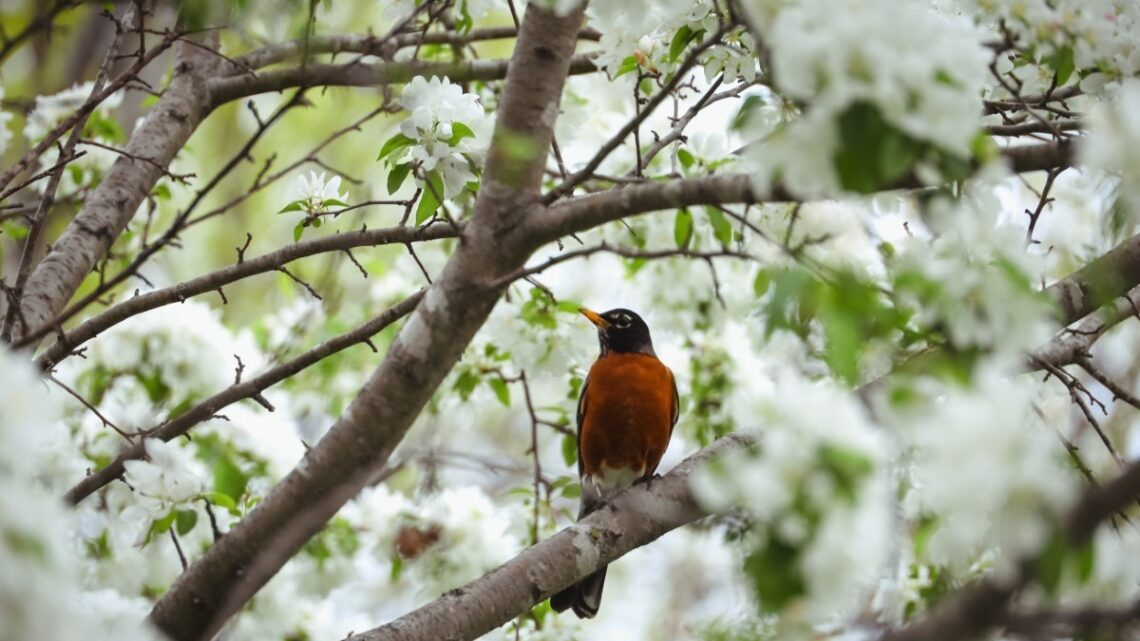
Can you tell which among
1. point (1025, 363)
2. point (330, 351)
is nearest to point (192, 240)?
point (330, 351)

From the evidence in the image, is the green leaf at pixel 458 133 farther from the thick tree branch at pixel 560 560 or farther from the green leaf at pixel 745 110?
the thick tree branch at pixel 560 560

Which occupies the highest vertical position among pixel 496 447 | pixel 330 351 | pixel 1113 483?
pixel 496 447

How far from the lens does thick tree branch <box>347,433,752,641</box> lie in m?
2.42

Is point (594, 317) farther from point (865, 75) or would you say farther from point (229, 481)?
point (865, 75)

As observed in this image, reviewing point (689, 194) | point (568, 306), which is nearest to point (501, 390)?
point (568, 306)

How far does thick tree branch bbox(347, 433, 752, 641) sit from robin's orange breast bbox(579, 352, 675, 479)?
1366mm

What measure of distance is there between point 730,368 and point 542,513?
1.08 metres

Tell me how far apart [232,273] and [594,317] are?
71.9 inches

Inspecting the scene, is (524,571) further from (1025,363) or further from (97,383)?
(97,383)

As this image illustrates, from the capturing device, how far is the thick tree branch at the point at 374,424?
6.66 feet

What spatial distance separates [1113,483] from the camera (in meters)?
1.29

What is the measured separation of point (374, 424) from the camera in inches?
79.5

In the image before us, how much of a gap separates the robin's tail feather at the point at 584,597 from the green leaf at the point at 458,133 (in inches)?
Answer: 79.1

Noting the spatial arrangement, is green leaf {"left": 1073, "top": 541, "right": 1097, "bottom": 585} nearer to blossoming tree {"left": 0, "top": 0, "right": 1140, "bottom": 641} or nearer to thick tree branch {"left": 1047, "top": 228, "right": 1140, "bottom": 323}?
blossoming tree {"left": 0, "top": 0, "right": 1140, "bottom": 641}
